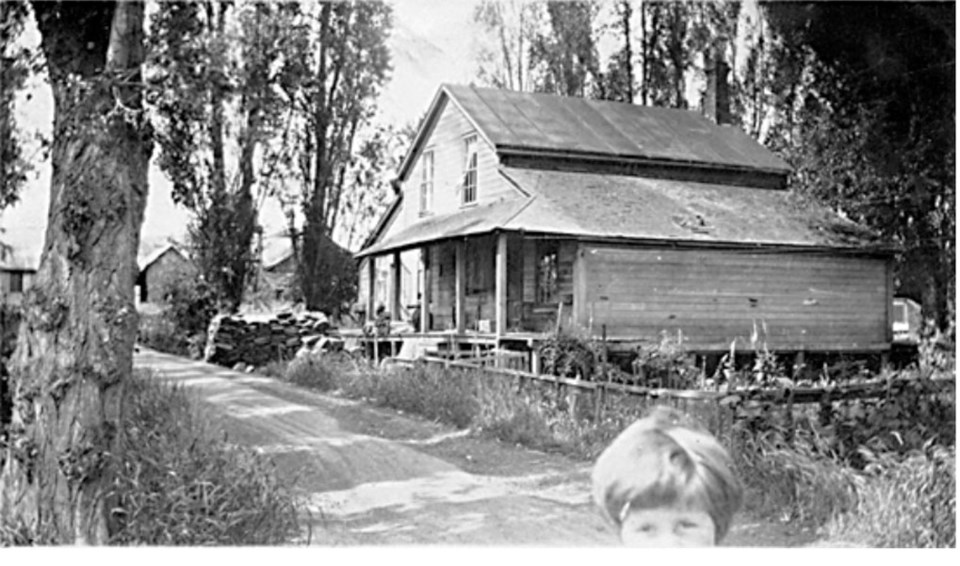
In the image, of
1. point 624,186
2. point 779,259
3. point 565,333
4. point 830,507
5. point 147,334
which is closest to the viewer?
point 830,507

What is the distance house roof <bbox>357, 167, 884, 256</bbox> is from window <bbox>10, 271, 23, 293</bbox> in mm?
1316

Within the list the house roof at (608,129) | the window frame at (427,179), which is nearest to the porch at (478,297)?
the window frame at (427,179)

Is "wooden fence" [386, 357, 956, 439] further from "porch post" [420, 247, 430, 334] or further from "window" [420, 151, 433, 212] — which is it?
"window" [420, 151, 433, 212]

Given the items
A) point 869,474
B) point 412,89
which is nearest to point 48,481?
point 412,89

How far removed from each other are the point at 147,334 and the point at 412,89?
4.95 feet

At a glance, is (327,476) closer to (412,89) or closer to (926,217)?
(412,89)

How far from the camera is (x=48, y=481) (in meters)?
3.15

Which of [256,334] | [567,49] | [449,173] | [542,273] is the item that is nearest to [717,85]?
[567,49]

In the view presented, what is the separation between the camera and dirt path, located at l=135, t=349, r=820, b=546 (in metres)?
3.29

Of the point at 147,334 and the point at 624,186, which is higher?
the point at 624,186

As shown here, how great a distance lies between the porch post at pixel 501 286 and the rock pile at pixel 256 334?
123cm

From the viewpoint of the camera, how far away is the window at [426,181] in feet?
15.9

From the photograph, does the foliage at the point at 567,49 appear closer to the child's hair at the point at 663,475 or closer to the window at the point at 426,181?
the window at the point at 426,181

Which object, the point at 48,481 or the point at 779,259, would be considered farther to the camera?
the point at 779,259
